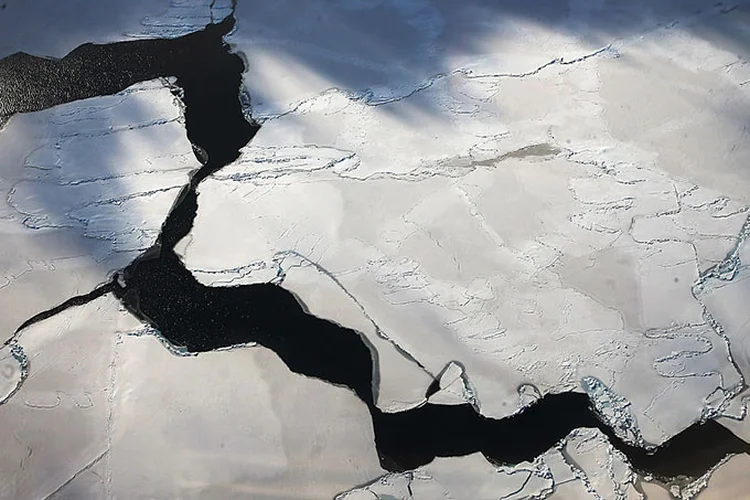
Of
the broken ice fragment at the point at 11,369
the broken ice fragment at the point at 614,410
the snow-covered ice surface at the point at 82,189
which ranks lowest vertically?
the broken ice fragment at the point at 11,369

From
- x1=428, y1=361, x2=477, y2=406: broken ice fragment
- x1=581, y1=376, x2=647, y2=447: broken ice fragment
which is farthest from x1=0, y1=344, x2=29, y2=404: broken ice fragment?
x1=581, y1=376, x2=647, y2=447: broken ice fragment

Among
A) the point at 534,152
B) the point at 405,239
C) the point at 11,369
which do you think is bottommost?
the point at 11,369

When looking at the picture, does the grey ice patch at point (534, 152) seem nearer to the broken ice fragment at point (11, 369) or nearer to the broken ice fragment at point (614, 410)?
the broken ice fragment at point (614, 410)

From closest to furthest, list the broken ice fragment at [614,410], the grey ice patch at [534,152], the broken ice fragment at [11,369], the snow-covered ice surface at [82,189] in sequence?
the broken ice fragment at [614,410] < the broken ice fragment at [11,369] < the snow-covered ice surface at [82,189] < the grey ice patch at [534,152]

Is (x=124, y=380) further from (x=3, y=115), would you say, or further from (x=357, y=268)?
(x=3, y=115)

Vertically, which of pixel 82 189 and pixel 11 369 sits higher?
pixel 82 189

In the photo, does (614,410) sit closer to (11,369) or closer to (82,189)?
(11,369)

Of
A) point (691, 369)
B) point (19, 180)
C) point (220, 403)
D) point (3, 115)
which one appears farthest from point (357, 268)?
point (3, 115)

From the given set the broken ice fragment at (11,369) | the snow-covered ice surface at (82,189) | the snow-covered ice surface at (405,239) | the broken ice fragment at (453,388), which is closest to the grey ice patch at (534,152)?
the snow-covered ice surface at (405,239)

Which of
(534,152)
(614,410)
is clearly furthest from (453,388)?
(534,152)
